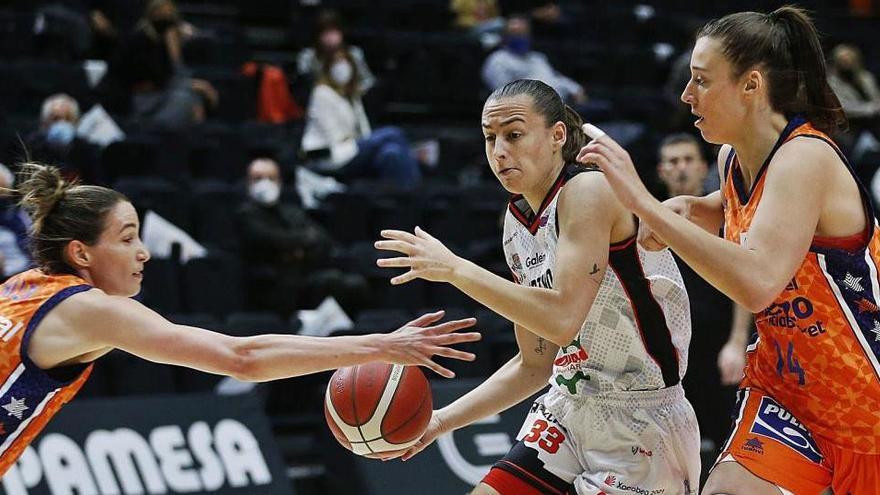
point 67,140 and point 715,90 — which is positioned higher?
point 715,90

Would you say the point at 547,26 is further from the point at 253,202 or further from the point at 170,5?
the point at 253,202

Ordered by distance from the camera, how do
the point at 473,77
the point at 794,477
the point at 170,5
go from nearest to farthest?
the point at 794,477 < the point at 170,5 < the point at 473,77

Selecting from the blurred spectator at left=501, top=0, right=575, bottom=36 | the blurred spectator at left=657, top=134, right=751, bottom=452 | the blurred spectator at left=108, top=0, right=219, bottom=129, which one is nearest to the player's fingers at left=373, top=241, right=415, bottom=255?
the blurred spectator at left=657, top=134, right=751, bottom=452

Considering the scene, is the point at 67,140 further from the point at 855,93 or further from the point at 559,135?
the point at 855,93

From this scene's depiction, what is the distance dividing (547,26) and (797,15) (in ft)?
31.8

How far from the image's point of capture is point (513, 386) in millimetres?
3785

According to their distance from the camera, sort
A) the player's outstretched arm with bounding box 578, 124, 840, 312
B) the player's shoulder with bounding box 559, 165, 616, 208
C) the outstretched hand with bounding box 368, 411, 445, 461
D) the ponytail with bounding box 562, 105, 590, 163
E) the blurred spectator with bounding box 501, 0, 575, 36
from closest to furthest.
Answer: the player's outstretched arm with bounding box 578, 124, 840, 312, the player's shoulder with bounding box 559, 165, 616, 208, the ponytail with bounding box 562, 105, 590, 163, the outstretched hand with bounding box 368, 411, 445, 461, the blurred spectator with bounding box 501, 0, 575, 36

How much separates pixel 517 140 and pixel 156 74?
6468 millimetres

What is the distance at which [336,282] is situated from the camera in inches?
292

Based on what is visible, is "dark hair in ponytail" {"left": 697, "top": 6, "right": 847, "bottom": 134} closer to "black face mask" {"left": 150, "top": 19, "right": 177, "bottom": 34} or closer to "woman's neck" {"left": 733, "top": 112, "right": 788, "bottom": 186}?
"woman's neck" {"left": 733, "top": 112, "right": 788, "bottom": 186}

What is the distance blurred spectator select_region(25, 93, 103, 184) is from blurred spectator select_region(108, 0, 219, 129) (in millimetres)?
864

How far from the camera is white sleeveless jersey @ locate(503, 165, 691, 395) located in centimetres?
348

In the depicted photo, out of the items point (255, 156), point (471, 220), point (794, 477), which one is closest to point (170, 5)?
point (255, 156)

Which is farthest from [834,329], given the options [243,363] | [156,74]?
[156,74]
